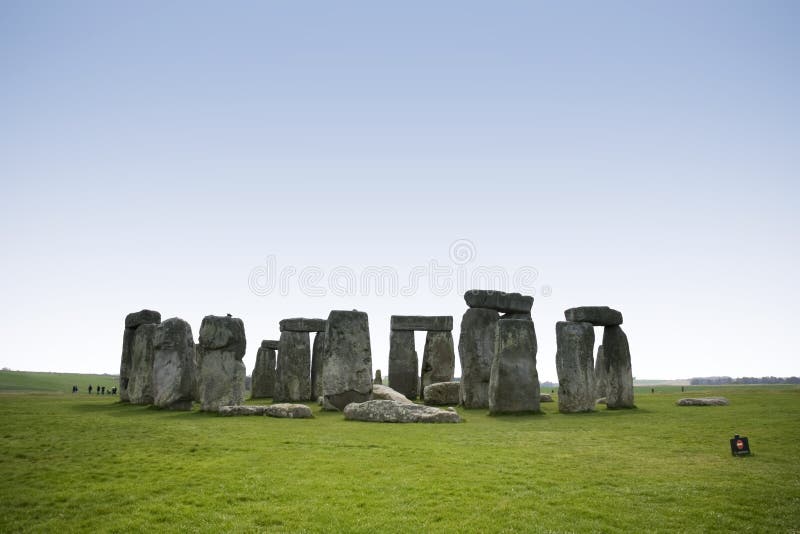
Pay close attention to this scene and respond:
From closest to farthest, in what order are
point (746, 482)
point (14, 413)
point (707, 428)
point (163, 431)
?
point (746, 482) → point (163, 431) → point (707, 428) → point (14, 413)

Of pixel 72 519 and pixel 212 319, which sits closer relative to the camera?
pixel 72 519

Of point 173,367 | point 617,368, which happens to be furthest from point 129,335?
point 617,368

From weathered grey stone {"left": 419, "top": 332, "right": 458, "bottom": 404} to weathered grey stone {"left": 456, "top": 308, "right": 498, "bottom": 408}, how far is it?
5.69m

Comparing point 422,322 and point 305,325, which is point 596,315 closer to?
point 422,322

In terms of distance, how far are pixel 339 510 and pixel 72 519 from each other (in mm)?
2972

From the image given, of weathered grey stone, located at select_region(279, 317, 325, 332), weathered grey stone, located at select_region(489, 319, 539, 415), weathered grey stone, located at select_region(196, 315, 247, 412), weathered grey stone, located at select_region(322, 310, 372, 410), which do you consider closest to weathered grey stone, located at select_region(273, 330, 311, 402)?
weathered grey stone, located at select_region(279, 317, 325, 332)

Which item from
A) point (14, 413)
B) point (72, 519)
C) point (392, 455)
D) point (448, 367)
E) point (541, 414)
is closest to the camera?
point (72, 519)

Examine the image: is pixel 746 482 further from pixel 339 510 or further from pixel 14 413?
pixel 14 413

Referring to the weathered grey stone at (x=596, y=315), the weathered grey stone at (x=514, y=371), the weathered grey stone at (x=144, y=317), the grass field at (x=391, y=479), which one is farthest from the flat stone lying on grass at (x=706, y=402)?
the weathered grey stone at (x=144, y=317)

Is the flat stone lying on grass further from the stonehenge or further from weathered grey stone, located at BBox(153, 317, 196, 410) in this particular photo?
weathered grey stone, located at BBox(153, 317, 196, 410)

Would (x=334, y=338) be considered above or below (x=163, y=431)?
above

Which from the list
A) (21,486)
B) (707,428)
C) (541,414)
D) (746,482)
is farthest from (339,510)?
(541,414)

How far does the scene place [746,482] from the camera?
310 inches

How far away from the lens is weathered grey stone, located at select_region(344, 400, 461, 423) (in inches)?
574
